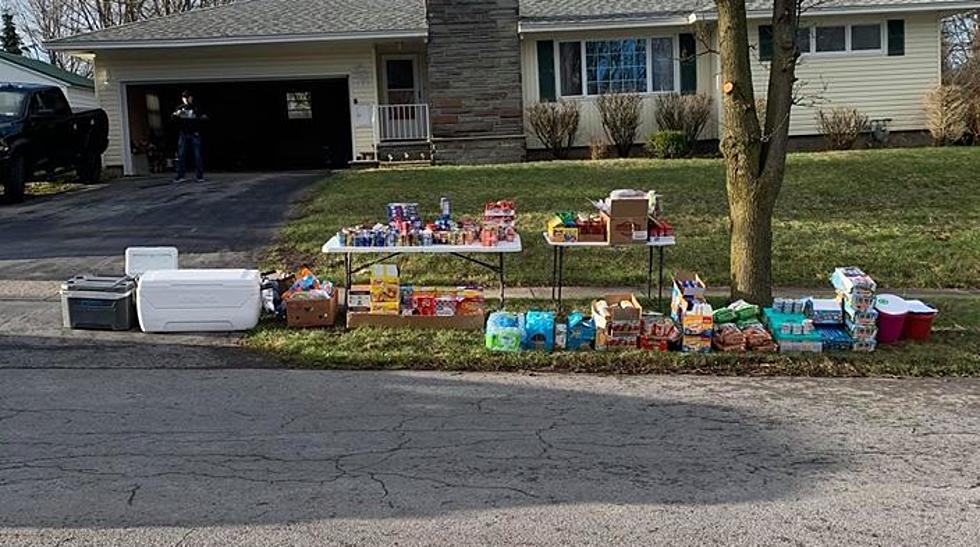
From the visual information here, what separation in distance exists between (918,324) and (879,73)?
49.7ft

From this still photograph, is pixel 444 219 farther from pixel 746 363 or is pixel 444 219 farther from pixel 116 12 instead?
pixel 116 12

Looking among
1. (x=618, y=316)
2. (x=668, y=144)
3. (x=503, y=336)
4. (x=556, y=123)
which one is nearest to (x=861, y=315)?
(x=618, y=316)

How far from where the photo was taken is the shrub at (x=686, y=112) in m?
21.2

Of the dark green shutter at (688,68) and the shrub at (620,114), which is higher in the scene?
the dark green shutter at (688,68)

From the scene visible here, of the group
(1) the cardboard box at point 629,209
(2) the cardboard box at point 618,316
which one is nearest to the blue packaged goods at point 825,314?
(2) the cardboard box at point 618,316

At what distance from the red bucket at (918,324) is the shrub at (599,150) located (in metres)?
13.1

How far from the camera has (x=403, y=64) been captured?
23891 mm

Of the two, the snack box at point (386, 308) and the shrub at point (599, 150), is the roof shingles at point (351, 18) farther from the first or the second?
the snack box at point (386, 308)

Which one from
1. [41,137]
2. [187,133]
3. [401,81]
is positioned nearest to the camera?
[41,137]

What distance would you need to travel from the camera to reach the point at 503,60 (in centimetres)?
2203

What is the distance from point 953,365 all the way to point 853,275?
1.15 meters

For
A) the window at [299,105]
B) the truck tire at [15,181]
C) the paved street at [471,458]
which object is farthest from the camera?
the window at [299,105]

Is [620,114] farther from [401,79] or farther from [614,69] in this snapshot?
[401,79]

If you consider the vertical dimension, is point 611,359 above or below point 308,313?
below
